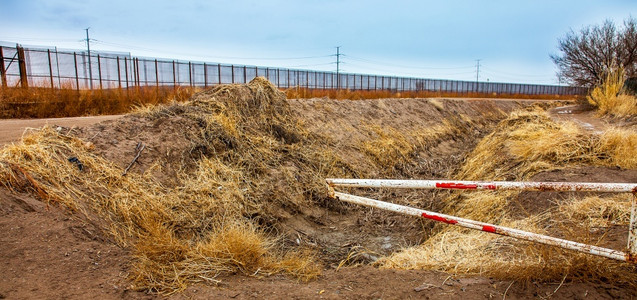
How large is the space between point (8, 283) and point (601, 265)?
13.7 ft

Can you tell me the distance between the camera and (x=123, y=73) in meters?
26.7

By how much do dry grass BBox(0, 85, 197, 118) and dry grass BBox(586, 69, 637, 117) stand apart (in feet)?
44.1

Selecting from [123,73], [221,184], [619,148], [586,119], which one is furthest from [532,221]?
[123,73]

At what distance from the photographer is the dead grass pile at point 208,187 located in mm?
3672

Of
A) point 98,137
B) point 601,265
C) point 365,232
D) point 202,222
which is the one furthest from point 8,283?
point 365,232

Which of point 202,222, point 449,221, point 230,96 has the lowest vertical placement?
point 202,222

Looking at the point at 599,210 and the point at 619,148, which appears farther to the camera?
the point at 619,148

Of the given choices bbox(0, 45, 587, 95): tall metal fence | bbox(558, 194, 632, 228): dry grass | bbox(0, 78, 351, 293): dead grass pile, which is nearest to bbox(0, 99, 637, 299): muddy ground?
bbox(0, 78, 351, 293): dead grass pile

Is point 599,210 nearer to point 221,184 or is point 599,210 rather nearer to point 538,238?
point 538,238

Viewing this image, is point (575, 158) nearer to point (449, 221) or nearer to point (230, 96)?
point (449, 221)

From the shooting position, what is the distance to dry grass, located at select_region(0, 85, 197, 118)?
12.4m

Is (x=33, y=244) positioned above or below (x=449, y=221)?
below

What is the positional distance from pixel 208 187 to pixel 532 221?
436 cm

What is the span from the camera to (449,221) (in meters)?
3.17
